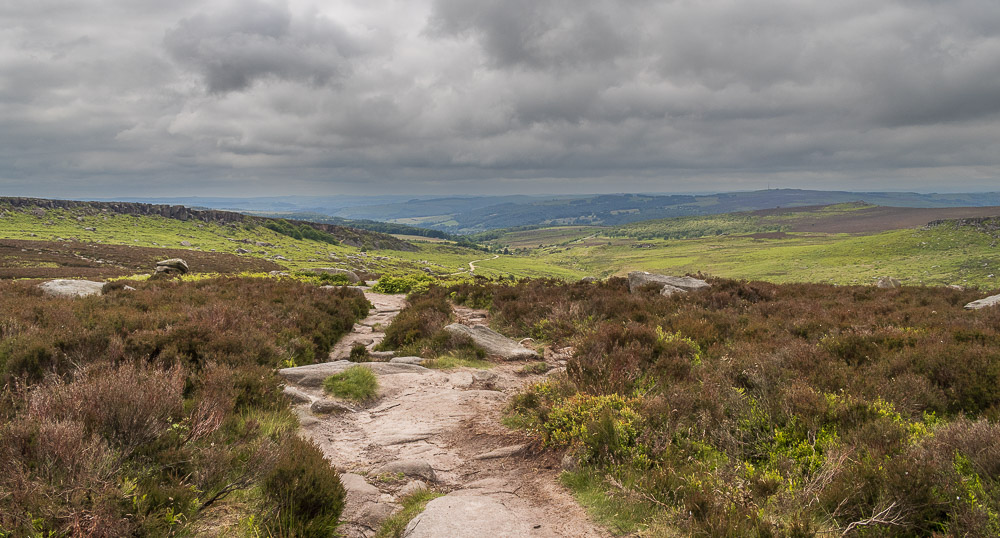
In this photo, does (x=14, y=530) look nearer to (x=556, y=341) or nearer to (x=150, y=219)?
(x=556, y=341)

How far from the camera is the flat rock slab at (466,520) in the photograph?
4750 mm

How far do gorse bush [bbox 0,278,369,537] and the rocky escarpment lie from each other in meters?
168

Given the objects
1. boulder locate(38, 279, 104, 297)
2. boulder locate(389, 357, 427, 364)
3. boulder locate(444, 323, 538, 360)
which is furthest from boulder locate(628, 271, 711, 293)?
boulder locate(38, 279, 104, 297)

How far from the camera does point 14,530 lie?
345 cm

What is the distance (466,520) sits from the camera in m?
4.98

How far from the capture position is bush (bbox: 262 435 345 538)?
4.50m

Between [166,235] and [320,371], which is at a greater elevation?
[166,235]

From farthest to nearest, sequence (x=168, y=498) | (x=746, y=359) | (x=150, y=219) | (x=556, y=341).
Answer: (x=150, y=219)
(x=556, y=341)
(x=746, y=359)
(x=168, y=498)

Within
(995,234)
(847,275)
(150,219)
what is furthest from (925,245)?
(150,219)

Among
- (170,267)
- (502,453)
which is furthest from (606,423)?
(170,267)

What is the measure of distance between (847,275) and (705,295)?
6414 cm

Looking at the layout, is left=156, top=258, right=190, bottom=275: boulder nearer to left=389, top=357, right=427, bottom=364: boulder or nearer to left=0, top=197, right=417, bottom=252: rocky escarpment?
left=389, top=357, right=427, bottom=364: boulder

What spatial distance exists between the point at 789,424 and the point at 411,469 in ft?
19.2

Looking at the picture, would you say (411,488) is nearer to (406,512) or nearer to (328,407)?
(406,512)
